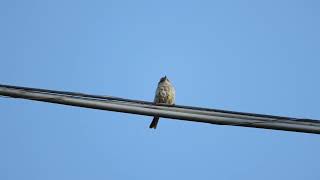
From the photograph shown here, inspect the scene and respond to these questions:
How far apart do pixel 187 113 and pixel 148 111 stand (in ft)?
1.08

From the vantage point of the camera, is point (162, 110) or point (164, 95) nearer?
point (162, 110)

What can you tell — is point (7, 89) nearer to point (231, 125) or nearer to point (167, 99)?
point (231, 125)

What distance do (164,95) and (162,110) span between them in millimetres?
7649

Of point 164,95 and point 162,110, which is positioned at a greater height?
point 164,95

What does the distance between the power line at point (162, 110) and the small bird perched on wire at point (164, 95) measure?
7.38 metres

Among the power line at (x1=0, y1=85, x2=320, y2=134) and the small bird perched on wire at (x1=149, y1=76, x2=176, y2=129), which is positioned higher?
the small bird perched on wire at (x1=149, y1=76, x2=176, y2=129)

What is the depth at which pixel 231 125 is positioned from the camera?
449cm

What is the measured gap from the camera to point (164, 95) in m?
12.4

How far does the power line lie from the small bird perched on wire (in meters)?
7.38

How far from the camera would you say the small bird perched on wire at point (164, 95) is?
12238 mm

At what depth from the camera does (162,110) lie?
185 inches

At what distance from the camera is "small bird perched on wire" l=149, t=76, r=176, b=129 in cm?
1224

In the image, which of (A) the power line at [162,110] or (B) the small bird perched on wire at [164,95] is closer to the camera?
(A) the power line at [162,110]

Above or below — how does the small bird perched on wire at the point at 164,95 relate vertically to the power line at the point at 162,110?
above
